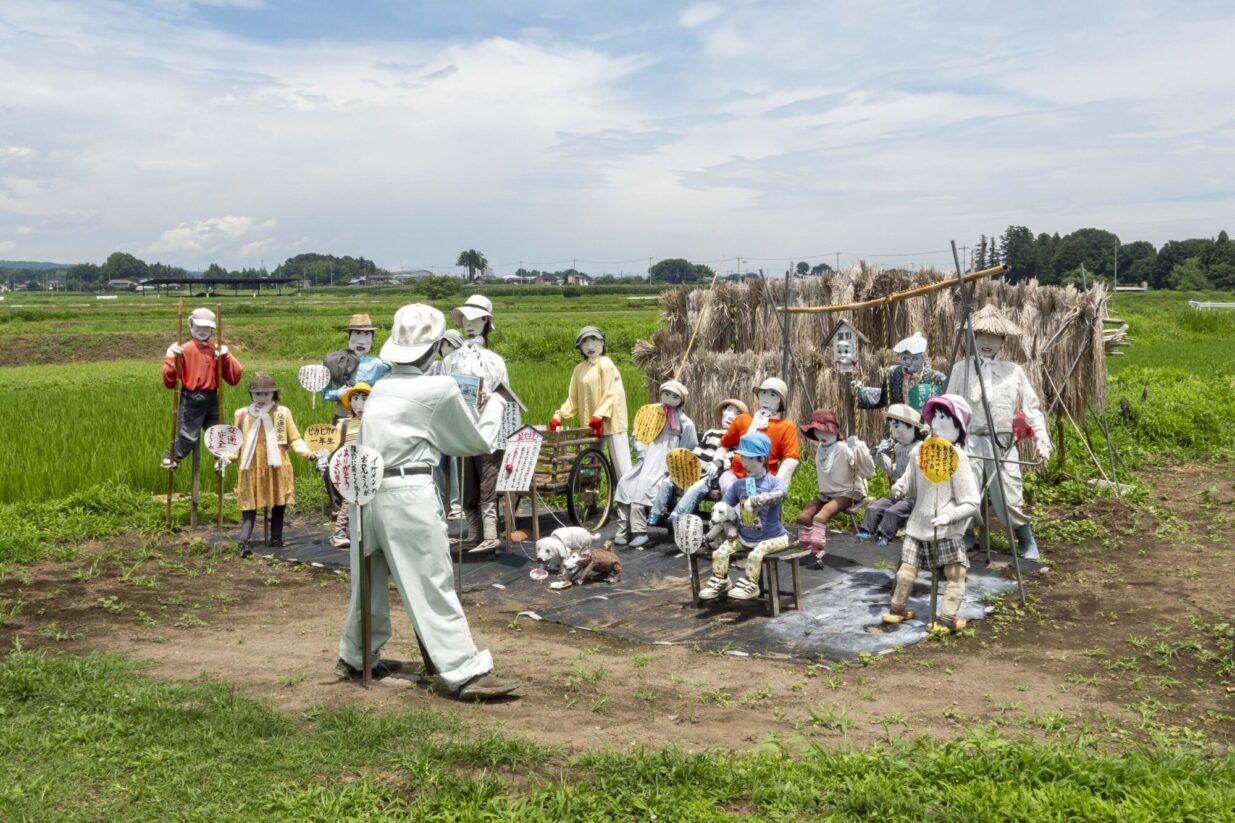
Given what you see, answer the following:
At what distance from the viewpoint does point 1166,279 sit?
66.2 m

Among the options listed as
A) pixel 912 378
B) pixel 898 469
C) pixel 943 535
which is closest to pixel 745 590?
pixel 943 535

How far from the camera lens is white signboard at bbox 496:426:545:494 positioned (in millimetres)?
8617

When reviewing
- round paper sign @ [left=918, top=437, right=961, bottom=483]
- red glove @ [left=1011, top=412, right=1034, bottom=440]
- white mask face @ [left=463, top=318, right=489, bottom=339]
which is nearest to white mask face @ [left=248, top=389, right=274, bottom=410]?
white mask face @ [left=463, top=318, right=489, bottom=339]

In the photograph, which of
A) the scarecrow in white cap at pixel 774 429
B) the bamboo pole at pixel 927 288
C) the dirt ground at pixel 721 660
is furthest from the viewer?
the scarecrow in white cap at pixel 774 429

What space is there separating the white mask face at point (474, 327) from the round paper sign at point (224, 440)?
2209 millimetres

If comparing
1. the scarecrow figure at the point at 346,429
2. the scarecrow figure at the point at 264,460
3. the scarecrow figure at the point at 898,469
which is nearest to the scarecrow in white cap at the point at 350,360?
the scarecrow figure at the point at 346,429

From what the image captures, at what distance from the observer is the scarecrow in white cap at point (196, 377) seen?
10000mm

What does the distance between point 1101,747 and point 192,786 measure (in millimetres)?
3720

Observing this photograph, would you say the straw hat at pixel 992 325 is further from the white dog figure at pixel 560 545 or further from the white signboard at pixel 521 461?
the white signboard at pixel 521 461

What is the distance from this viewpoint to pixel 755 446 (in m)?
7.03

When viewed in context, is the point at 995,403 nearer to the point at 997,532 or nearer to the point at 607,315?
the point at 997,532

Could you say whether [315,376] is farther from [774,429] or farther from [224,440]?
[774,429]

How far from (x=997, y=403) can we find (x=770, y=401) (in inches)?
67.7

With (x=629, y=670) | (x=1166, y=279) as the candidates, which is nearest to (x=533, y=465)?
(x=629, y=670)
